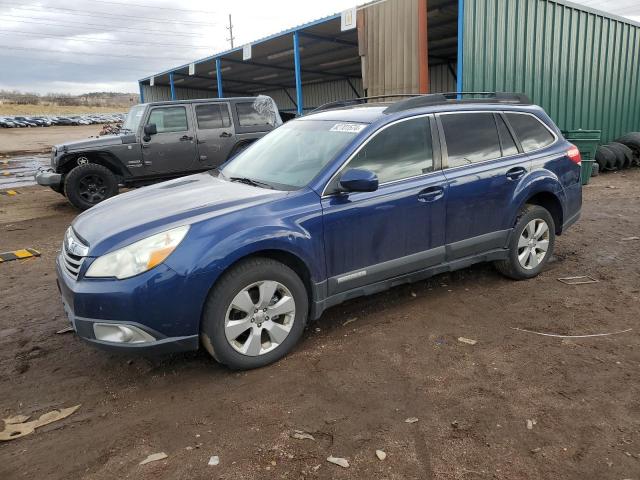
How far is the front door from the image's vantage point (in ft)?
11.4

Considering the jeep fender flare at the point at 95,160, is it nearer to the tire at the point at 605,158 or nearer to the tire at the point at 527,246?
the tire at the point at 527,246

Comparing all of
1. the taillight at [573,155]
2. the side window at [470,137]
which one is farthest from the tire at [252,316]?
the taillight at [573,155]

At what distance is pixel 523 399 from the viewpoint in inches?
112

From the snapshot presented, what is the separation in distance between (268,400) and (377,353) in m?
0.89

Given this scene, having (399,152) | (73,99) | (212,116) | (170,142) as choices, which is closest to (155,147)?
(170,142)

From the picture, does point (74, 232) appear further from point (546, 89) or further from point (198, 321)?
point (546, 89)

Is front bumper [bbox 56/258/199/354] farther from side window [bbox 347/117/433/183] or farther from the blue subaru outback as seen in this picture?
side window [bbox 347/117/433/183]

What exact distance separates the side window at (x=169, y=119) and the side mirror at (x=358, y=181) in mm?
6709

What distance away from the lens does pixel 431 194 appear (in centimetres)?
387

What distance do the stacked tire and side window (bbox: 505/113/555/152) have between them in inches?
335

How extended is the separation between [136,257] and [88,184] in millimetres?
6679

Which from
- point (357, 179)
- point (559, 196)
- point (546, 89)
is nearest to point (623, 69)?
point (546, 89)

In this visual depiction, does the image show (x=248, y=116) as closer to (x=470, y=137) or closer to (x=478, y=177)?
(x=470, y=137)

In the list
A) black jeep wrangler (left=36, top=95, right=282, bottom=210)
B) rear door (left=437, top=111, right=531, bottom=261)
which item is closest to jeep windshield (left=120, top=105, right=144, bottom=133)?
black jeep wrangler (left=36, top=95, right=282, bottom=210)
